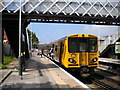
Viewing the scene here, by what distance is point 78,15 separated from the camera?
1580 cm

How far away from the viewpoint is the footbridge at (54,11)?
14.3 meters

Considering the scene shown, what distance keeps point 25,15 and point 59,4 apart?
3.46 metres

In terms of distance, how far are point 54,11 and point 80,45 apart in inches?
194

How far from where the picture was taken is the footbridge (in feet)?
46.9

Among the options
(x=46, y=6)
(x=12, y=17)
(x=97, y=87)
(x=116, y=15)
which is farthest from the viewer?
(x=116, y=15)

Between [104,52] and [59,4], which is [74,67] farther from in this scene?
[104,52]

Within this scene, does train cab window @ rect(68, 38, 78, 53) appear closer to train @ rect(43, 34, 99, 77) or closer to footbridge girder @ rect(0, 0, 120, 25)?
train @ rect(43, 34, 99, 77)

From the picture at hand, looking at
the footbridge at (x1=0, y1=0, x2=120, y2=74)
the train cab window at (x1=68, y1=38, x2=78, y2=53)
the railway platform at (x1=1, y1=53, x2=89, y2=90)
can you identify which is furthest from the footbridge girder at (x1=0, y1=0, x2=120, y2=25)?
the railway platform at (x1=1, y1=53, x2=89, y2=90)

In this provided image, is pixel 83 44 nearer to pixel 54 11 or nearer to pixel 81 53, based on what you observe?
pixel 81 53

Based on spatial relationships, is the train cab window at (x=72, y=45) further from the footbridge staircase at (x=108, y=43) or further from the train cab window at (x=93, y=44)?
the footbridge staircase at (x=108, y=43)

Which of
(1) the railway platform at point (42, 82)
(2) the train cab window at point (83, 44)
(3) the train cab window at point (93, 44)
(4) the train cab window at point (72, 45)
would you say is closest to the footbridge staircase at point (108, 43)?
(3) the train cab window at point (93, 44)

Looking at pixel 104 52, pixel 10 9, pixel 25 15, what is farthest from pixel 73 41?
pixel 104 52

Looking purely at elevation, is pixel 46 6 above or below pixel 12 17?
above

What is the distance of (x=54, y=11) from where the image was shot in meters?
15.7
